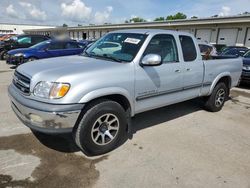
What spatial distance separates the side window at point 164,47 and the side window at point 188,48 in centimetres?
27

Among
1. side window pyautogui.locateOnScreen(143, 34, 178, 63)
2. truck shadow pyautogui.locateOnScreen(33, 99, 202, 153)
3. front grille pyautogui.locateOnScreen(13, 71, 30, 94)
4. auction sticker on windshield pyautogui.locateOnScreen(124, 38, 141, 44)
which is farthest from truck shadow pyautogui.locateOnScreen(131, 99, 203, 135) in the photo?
front grille pyautogui.locateOnScreen(13, 71, 30, 94)

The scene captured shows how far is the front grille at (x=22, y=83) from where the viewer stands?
3181mm

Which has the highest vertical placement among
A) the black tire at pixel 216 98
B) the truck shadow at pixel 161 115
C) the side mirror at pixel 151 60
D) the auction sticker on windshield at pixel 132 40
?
the auction sticker on windshield at pixel 132 40

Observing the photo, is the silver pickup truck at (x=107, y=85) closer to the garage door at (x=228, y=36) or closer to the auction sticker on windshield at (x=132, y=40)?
the auction sticker on windshield at (x=132, y=40)

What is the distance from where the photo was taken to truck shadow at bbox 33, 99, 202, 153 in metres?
3.69

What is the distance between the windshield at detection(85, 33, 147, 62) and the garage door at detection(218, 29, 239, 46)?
24.8m

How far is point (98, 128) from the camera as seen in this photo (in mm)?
3422

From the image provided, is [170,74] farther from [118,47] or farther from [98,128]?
[98,128]

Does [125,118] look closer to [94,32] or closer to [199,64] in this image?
[199,64]

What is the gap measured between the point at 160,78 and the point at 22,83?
2234 millimetres

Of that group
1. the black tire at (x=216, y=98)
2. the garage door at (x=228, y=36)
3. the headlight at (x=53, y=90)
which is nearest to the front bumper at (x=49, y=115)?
the headlight at (x=53, y=90)

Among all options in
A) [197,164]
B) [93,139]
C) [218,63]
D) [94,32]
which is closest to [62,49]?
[218,63]

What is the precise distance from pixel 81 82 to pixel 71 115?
46cm

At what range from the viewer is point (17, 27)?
92125 millimetres
